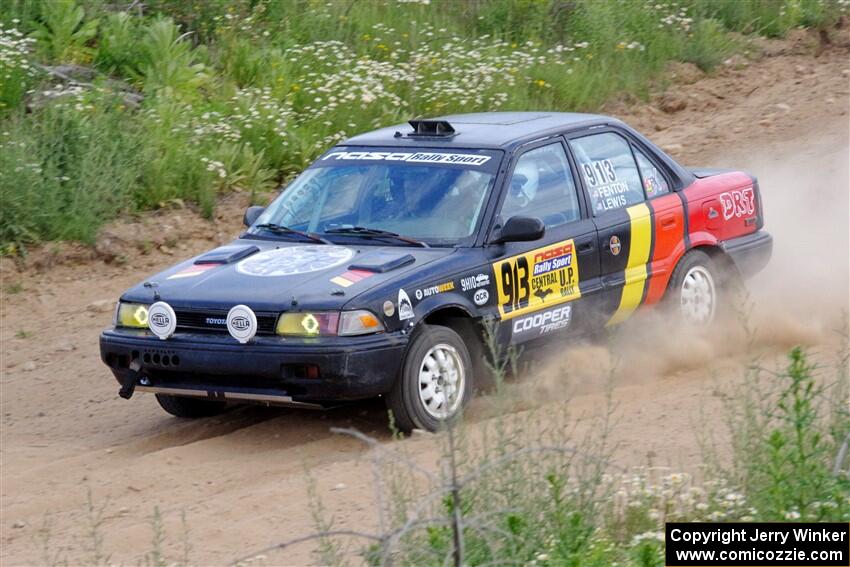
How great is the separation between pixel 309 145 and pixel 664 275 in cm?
508

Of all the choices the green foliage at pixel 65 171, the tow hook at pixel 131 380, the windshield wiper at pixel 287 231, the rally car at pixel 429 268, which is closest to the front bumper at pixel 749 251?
the rally car at pixel 429 268

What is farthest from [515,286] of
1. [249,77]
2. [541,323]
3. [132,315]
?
[249,77]

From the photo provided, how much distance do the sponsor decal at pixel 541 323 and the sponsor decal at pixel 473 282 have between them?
32 cm

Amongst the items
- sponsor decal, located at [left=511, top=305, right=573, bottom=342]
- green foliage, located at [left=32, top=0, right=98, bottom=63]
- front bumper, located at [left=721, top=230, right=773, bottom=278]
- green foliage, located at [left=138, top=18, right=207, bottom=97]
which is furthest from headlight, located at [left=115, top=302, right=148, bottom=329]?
green foliage, located at [left=32, top=0, right=98, bottom=63]

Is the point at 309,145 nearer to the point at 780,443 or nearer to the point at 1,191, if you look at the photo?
the point at 1,191

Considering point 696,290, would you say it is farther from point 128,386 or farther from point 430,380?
point 128,386

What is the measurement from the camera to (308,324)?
277 inches

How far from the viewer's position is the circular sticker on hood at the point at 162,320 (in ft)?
24.0

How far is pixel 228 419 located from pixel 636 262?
2618 millimetres

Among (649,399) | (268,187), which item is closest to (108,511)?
(649,399)

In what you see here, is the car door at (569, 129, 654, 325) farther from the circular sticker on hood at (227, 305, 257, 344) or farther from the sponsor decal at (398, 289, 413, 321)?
the circular sticker on hood at (227, 305, 257, 344)

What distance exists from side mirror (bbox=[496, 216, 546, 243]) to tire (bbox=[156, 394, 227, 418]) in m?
1.97

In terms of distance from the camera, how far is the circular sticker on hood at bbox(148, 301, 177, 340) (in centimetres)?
730

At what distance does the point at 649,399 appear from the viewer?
7875mm
